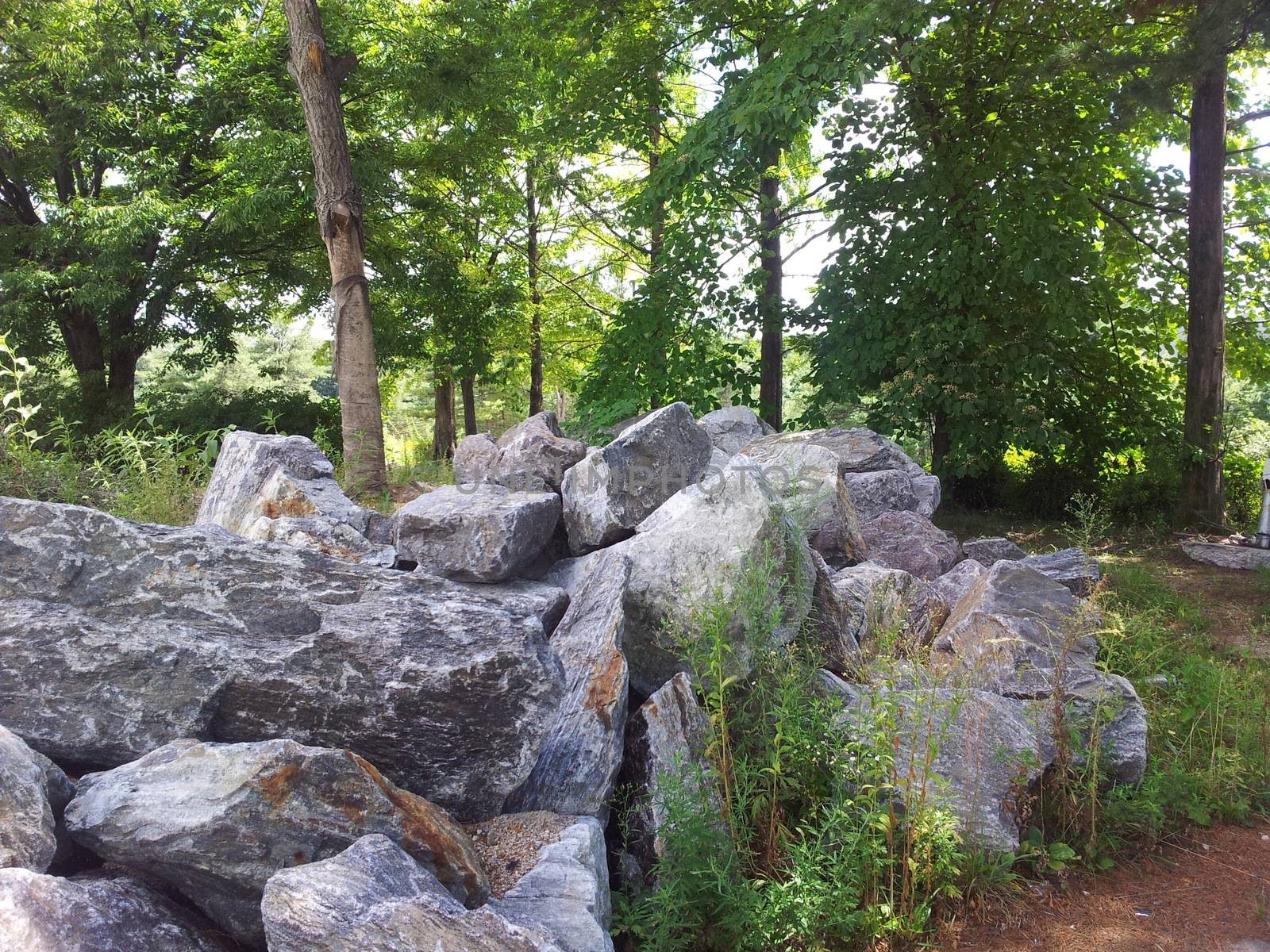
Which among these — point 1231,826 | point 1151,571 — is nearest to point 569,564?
point 1231,826

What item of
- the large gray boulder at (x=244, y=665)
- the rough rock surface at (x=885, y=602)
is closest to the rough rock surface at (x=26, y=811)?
the large gray boulder at (x=244, y=665)

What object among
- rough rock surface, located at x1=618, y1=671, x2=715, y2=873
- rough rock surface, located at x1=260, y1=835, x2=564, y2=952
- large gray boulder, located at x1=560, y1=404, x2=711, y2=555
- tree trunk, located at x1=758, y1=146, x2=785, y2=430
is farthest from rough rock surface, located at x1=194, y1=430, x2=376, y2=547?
tree trunk, located at x1=758, y1=146, x2=785, y2=430

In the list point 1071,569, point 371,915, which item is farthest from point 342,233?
point 371,915

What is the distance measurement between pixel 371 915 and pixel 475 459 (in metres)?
5.47

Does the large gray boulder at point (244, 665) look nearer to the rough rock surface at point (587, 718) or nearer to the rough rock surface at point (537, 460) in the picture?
the rough rock surface at point (587, 718)

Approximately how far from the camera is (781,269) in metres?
12.4

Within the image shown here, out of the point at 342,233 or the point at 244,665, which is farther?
the point at 342,233

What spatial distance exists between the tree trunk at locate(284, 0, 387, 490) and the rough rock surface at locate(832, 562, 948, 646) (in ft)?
15.3

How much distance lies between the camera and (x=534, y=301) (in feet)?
58.5

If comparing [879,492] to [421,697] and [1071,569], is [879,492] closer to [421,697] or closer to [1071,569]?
[1071,569]

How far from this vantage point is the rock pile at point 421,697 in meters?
2.02

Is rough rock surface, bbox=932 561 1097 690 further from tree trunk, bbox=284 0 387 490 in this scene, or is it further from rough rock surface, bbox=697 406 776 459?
tree trunk, bbox=284 0 387 490

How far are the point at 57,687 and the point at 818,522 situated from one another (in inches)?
151

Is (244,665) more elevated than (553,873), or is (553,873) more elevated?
(244,665)
